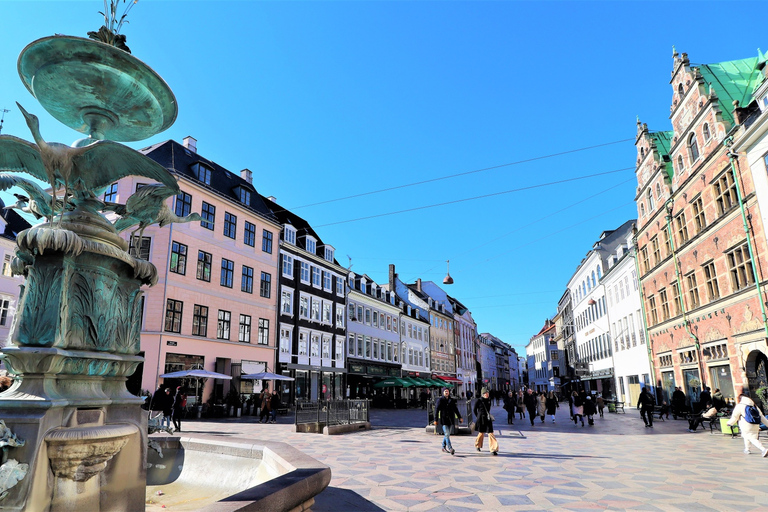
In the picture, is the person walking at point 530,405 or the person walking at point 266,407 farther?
the person walking at point 530,405

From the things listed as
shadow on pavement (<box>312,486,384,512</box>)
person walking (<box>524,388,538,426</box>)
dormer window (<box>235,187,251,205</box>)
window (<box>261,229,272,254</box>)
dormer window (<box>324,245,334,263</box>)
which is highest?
dormer window (<box>235,187,251,205</box>)

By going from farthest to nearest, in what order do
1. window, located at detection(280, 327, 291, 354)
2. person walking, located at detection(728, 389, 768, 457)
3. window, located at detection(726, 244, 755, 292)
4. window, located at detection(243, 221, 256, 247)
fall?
window, located at detection(280, 327, 291, 354)
window, located at detection(243, 221, 256, 247)
window, located at detection(726, 244, 755, 292)
person walking, located at detection(728, 389, 768, 457)

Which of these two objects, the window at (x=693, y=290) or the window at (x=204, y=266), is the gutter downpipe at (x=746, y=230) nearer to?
the window at (x=693, y=290)

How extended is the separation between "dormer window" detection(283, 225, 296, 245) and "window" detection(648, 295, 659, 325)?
24.6 m

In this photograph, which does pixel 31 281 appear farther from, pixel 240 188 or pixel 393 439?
pixel 240 188

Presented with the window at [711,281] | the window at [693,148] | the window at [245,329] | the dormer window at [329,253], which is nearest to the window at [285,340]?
the window at [245,329]

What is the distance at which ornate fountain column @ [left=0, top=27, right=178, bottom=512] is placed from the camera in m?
4.19

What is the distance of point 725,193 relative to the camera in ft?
64.7

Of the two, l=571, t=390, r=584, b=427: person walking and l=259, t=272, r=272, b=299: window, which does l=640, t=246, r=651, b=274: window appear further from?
l=259, t=272, r=272, b=299: window

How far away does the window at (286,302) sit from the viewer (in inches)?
1317

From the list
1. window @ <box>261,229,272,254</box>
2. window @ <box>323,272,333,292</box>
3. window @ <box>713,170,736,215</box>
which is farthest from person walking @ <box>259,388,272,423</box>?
window @ <box>713,170,736,215</box>

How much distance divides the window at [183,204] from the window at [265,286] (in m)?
7.31

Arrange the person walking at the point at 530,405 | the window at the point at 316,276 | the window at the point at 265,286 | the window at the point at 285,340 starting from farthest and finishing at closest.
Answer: the window at the point at 316,276 < the window at the point at 285,340 < the window at the point at 265,286 < the person walking at the point at 530,405

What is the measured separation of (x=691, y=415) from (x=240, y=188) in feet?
88.8
